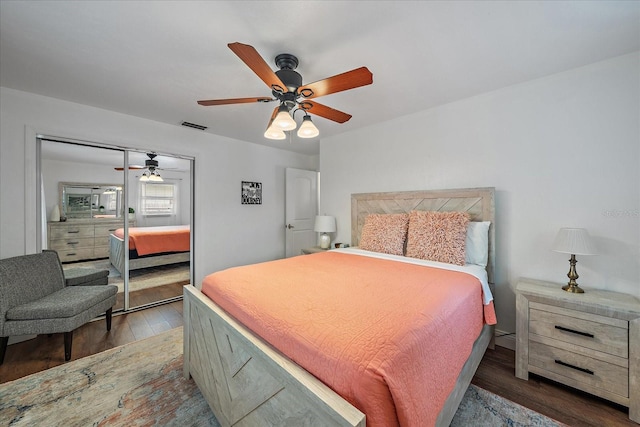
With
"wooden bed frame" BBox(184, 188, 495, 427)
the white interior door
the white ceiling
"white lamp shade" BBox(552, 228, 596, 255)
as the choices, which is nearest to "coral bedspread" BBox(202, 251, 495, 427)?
"wooden bed frame" BBox(184, 188, 495, 427)

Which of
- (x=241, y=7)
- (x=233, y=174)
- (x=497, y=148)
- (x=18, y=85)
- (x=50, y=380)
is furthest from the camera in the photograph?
(x=233, y=174)

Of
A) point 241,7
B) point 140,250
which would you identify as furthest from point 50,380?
point 241,7

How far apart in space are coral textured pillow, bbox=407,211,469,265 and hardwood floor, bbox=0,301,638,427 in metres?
0.90

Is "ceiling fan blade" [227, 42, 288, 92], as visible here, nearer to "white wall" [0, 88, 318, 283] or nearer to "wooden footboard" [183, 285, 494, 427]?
"wooden footboard" [183, 285, 494, 427]

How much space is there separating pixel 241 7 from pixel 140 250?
327cm

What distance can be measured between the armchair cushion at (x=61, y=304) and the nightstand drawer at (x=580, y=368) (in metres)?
3.73

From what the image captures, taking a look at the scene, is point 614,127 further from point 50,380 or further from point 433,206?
point 50,380

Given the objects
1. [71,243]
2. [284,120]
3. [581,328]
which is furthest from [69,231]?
[581,328]

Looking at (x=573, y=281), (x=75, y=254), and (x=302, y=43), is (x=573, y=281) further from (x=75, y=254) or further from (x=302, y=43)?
(x=75, y=254)

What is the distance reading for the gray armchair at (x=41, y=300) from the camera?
1980 millimetres

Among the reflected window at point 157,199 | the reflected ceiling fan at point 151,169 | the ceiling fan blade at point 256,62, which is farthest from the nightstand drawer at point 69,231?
the ceiling fan blade at point 256,62

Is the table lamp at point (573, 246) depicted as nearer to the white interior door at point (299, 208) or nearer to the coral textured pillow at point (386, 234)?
the coral textured pillow at point (386, 234)

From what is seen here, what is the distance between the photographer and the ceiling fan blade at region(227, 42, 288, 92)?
4.21 feet

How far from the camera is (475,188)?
8.17ft
